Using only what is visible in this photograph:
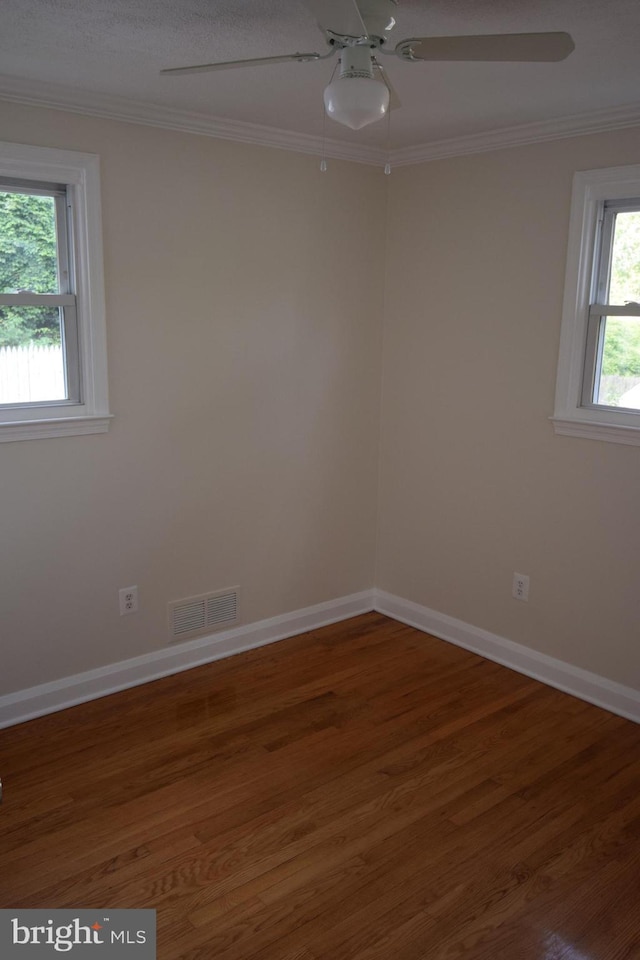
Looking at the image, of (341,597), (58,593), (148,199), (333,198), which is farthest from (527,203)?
(58,593)

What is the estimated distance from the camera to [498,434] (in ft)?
12.3

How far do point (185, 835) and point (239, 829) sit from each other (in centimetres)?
18

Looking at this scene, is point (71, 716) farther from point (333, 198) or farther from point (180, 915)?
point (333, 198)

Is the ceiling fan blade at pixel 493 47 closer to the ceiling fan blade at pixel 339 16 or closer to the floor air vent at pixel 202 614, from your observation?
the ceiling fan blade at pixel 339 16

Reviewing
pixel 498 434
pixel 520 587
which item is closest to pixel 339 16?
pixel 498 434

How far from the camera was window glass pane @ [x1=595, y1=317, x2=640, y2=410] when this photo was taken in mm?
3252

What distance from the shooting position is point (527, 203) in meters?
3.47

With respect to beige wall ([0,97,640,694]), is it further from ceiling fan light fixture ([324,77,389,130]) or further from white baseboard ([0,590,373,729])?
ceiling fan light fixture ([324,77,389,130])

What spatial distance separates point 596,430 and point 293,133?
189 cm

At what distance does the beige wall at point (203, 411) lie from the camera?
3.21m

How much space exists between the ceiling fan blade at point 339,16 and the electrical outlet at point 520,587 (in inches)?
100

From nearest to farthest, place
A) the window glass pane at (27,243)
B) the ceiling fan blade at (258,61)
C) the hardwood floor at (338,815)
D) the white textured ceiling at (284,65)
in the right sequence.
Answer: the ceiling fan blade at (258,61), the white textured ceiling at (284,65), the hardwood floor at (338,815), the window glass pane at (27,243)

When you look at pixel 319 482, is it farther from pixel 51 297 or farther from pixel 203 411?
pixel 51 297

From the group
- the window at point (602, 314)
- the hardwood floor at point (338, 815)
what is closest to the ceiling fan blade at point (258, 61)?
the window at point (602, 314)
